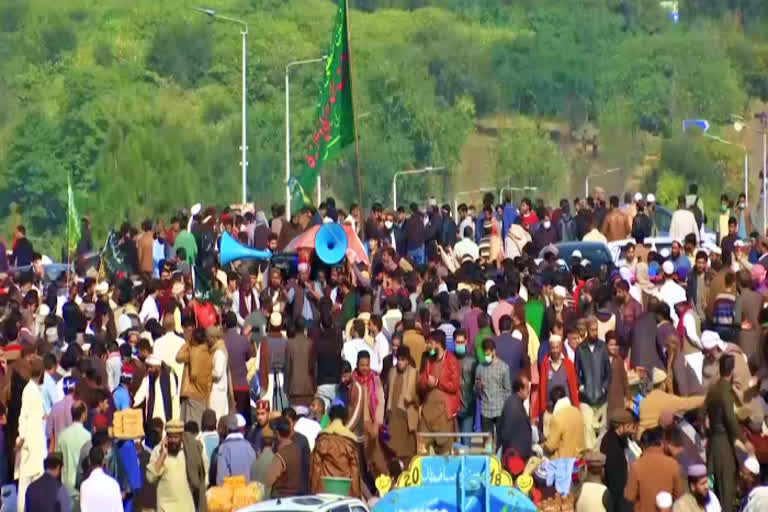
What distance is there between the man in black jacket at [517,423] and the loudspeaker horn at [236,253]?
913cm

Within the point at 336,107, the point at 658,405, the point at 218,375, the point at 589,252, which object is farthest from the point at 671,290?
the point at 336,107

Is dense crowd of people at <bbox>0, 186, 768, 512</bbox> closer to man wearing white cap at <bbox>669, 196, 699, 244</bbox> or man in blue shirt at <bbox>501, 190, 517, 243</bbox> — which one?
man wearing white cap at <bbox>669, 196, 699, 244</bbox>

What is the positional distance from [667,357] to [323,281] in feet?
19.8

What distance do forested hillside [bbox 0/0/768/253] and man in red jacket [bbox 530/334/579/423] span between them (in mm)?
81315

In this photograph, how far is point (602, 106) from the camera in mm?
147000

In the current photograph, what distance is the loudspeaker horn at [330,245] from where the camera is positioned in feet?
100

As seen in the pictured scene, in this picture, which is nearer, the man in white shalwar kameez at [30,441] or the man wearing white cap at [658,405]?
the man wearing white cap at [658,405]

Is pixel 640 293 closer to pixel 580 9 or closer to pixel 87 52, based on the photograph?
pixel 87 52

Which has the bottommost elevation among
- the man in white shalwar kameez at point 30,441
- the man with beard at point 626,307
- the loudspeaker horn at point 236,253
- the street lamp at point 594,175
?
the street lamp at point 594,175

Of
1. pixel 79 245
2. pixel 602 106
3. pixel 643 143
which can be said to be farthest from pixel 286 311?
pixel 602 106

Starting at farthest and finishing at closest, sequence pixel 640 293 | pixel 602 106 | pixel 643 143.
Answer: pixel 602 106 < pixel 643 143 < pixel 640 293

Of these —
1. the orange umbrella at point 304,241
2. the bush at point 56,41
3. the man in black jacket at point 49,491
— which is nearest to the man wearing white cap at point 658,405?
the man in black jacket at point 49,491

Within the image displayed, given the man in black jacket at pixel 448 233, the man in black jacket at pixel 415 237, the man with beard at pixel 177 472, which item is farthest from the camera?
the man in black jacket at pixel 448 233

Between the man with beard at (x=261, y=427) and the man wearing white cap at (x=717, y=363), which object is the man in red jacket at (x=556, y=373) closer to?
the man wearing white cap at (x=717, y=363)
